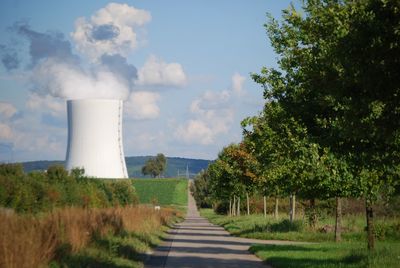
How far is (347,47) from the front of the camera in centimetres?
929

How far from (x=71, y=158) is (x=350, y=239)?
104 feet

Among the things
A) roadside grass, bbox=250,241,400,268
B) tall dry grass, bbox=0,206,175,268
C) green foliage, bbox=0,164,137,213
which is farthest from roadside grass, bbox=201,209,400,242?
green foliage, bbox=0,164,137,213

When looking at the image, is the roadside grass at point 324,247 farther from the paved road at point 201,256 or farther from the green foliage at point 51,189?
the green foliage at point 51,189

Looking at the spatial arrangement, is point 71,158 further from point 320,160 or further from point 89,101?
point 320,160

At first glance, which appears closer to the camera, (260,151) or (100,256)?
(100,256)

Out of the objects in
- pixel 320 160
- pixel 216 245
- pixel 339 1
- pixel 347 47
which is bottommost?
pixel 216 245

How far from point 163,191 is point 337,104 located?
12835 centimetres

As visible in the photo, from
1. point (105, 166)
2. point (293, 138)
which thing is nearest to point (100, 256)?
point (293, 138)

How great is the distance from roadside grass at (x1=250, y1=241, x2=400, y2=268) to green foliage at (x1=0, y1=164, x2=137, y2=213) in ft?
35.9

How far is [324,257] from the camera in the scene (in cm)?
1886

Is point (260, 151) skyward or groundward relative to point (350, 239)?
skyward

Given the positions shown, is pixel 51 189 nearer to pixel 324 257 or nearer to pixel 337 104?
pixel 324 257

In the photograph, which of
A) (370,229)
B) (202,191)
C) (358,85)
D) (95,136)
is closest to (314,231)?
(370,229)

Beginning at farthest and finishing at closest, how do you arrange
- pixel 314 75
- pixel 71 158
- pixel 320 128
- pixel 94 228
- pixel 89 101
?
pixel 71 158, pixel 89 101, pixel 94 228, pixel 320 128, pixel 314 75
